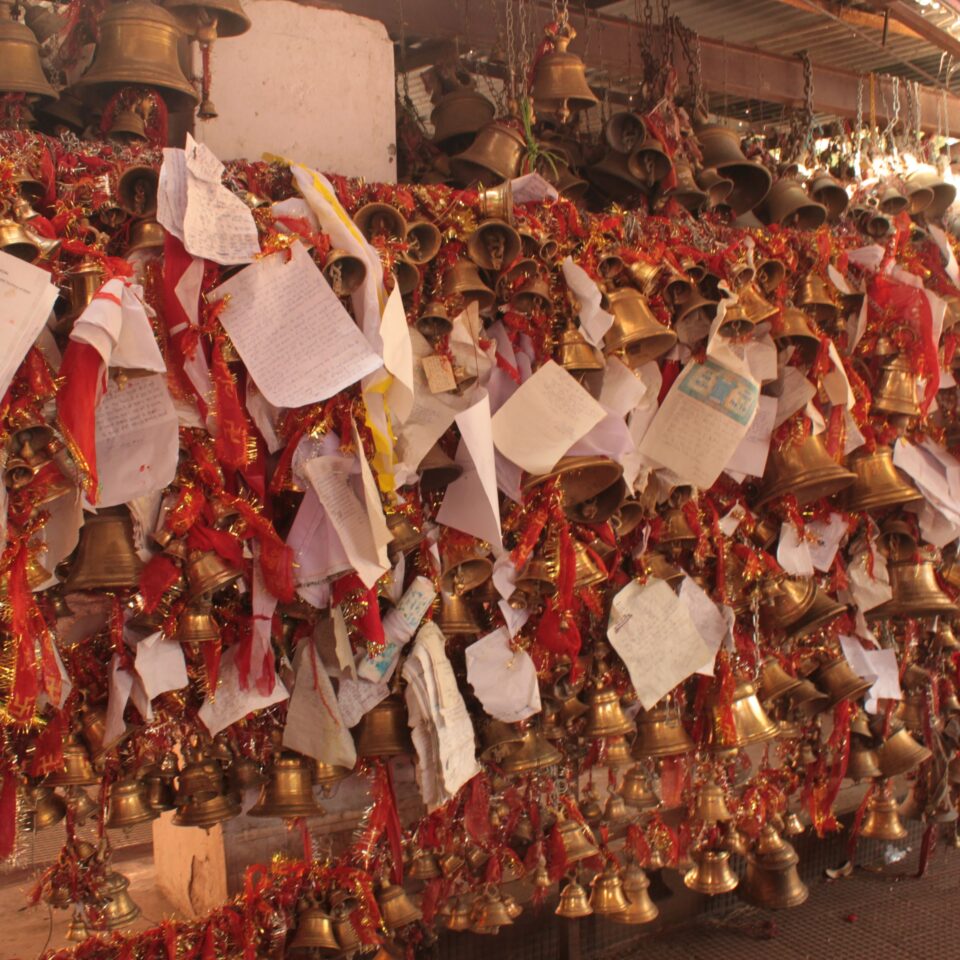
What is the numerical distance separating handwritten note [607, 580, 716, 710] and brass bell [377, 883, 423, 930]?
0.79m

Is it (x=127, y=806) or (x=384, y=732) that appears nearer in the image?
(x=127, y=806)

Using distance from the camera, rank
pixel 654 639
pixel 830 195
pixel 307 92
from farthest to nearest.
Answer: pixel 830 195
pixel 654 639
pixel 307 92

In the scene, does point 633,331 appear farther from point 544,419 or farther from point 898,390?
point 898,390

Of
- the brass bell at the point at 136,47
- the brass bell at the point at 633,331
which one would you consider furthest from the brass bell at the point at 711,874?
the brass bell at the point at 136,47

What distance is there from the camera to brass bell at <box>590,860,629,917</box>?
9.23 feet

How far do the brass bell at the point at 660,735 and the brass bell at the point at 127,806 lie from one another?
4.29 ft

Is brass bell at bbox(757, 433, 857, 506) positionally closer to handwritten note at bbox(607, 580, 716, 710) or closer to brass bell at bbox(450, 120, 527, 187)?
handwritten note at bbox(607, 580, 716, 710)

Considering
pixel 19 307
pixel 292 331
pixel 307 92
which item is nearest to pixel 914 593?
pixel 292 331

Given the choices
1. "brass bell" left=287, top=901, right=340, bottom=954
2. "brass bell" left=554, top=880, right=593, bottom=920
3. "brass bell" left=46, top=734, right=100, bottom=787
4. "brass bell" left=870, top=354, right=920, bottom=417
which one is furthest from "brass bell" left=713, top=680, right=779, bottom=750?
"brass bell" left=46, top=734, right=100, bottom=787

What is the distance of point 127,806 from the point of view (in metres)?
2.13

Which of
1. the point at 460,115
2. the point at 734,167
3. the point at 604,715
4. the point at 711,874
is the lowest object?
the point at 711,874

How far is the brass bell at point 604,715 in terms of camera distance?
8.70 ft

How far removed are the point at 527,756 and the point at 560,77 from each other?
183 centimetres

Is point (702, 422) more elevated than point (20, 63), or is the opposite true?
point (20, 63)
